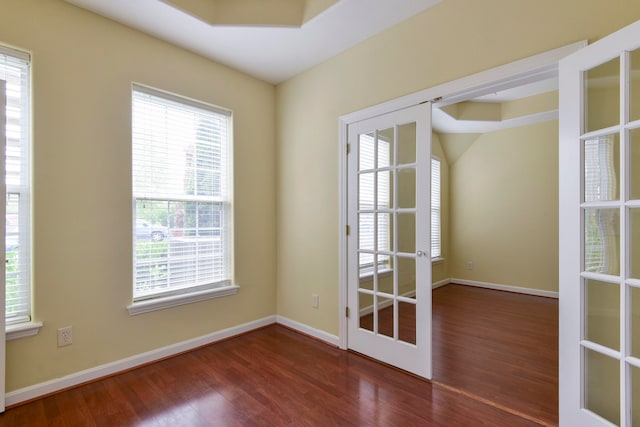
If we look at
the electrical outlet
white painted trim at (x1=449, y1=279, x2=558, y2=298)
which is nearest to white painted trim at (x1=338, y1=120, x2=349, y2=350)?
the electrical outlet

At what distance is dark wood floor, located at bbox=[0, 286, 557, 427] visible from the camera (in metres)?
1.83

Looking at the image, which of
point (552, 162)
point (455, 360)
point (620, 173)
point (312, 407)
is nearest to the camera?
point (620, 173)

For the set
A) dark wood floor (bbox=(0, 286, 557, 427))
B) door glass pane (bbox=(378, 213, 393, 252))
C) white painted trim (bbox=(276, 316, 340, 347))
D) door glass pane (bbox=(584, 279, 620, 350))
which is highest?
door glass pane (bbox=(378, 213, 393, 252))

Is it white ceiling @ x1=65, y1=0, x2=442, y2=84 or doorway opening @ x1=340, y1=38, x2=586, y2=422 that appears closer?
doorway opening @ x1=340, y1=38, x2=586, y2=422

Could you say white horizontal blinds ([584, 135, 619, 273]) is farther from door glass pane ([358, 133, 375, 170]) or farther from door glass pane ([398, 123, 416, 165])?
door glass pane ([358, 133, 375, 170])

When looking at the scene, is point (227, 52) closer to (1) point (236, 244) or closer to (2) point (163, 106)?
(2) point (163, 106)

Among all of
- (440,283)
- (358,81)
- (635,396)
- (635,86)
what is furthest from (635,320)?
(440,283)

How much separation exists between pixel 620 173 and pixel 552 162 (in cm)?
404

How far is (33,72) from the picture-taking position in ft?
6.61

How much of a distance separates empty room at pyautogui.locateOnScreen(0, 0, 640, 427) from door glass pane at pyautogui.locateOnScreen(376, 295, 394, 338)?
2 centimetres

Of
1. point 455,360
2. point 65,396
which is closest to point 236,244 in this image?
point 65,396

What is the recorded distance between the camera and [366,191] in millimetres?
2650

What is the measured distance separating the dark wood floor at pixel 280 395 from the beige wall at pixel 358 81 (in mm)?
669

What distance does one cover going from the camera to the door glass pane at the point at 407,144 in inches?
91.8
